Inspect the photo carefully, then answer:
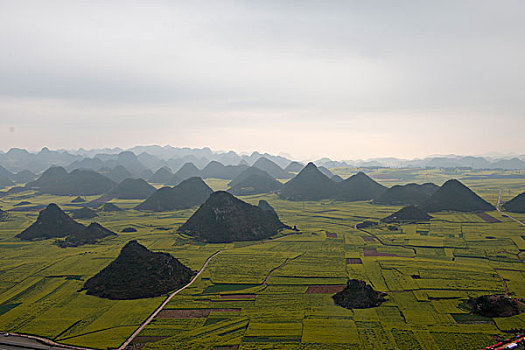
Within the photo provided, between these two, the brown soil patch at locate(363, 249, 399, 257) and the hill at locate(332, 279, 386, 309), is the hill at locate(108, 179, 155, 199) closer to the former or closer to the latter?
the brown soil patch at locate(363, 249, 399, 257)

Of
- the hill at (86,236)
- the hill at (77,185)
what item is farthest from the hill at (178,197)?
the hill at (77,185)

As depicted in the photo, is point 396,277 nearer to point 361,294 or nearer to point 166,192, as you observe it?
point 361,294

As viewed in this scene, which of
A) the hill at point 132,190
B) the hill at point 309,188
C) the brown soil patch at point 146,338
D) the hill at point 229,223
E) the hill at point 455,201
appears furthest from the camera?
the hill at point 132,190

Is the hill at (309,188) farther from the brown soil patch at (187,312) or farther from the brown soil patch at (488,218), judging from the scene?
the brown soil patch at (187,312)

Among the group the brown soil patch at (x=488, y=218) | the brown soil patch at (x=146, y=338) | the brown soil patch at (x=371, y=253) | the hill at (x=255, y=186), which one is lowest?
the brown soil patch at (x=146, y=338)

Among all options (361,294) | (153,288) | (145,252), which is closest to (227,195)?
(145,252)

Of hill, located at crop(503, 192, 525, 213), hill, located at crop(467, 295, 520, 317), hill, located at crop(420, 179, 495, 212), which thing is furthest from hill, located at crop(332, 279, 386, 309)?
hill, located at crop(503, 192, 525, 213)
